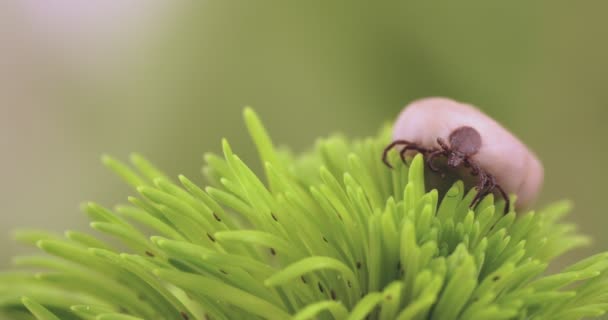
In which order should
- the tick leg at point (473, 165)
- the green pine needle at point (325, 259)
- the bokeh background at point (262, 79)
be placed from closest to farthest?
the green pine needle at point (325, 259) → the tick leg at point (473, 165) → the bokeh background at point (262, 79)

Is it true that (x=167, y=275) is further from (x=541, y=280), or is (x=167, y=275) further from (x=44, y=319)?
(x=541, y=280)

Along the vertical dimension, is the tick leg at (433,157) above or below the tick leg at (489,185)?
above

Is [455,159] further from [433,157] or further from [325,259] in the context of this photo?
[325,259]

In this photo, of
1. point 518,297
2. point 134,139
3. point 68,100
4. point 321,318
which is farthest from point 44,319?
point 68,100

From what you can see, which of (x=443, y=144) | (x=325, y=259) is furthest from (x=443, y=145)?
(x=325, y=259)

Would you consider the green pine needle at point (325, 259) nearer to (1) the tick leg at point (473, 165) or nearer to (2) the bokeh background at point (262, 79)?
(1) the tick leg at point (473, 165)

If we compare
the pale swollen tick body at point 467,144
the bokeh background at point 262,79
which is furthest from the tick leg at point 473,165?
the bokeh background at point 262,79

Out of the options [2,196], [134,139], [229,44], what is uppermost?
[229,44]
